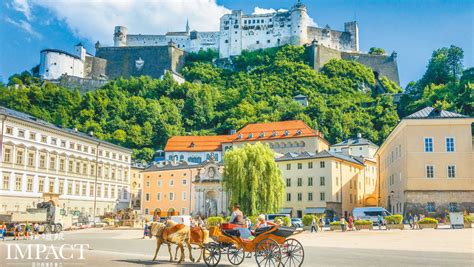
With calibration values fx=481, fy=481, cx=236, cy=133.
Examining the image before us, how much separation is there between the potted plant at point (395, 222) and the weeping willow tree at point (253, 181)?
11.4m

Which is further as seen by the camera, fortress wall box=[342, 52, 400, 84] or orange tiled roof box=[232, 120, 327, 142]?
fortress wall box=[342, 52, 400, 84]

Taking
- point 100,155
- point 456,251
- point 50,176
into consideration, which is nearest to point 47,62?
point 100,155

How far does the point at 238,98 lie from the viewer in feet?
378

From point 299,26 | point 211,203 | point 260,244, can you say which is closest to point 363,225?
point 260,244

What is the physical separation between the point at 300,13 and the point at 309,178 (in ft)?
269

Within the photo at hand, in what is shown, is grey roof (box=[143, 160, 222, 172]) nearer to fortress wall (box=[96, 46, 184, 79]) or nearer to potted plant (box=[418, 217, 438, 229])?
potted plant (box=[418, 217, 438, 229])

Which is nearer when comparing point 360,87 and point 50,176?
point 50,176

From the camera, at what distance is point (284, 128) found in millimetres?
84312

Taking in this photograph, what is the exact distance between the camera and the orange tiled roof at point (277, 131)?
8075cm

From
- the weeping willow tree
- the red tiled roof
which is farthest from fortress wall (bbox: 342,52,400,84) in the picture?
the weeping willow tree

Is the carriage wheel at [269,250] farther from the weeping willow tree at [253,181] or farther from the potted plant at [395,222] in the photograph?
the weeping willow tree at [253,181]

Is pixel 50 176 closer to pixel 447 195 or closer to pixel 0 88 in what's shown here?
pixel 447 195

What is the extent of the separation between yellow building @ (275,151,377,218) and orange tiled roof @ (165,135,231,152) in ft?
98.8

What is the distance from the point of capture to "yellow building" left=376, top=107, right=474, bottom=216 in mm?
37562
